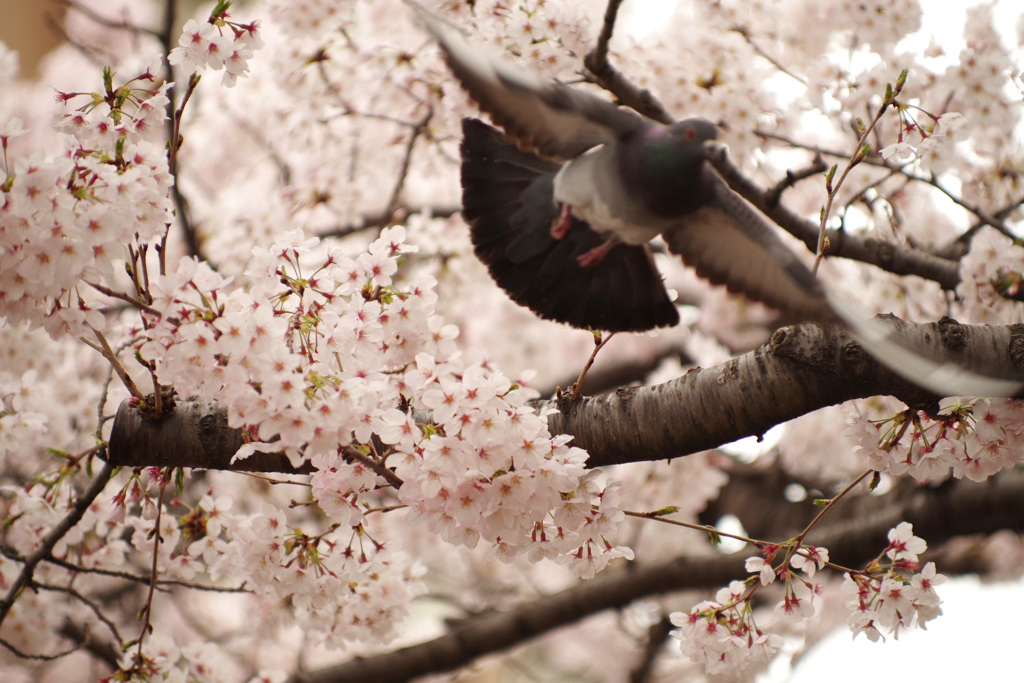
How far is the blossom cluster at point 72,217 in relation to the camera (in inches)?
48.8

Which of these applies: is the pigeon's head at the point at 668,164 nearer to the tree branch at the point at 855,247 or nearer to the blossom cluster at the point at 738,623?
the tree branch at the point at 855,247

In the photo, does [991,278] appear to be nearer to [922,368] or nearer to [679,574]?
[922,368]

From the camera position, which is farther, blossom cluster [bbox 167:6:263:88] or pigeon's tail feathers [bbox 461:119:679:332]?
pigeon's tail feathers [bbox 461:119:679:332]

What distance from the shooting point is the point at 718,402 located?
1.46m

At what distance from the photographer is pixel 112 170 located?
52.3 inches


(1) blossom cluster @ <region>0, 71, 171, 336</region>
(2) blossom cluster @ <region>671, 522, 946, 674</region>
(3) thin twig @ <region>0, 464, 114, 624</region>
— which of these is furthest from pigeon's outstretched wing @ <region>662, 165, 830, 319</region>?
(3) thin twig @ <region>0, 464, 114, 624</region>

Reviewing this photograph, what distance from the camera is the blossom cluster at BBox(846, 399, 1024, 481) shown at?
4.87 ft

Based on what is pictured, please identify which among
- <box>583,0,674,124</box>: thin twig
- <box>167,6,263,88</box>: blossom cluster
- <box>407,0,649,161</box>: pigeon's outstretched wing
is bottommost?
<box>407,0,649,161</box>: pigeon's outstretched wing

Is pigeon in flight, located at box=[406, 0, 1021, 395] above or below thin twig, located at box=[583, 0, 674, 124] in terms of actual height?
below

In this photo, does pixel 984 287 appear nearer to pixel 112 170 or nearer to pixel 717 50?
pixel 717 50

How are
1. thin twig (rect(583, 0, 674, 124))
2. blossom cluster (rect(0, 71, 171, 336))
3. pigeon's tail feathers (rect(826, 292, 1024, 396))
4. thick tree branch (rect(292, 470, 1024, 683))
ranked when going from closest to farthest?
blossom cluster (rect(0, 71, 171, 336)), pigeon's tail feathers (rect(826, 292, 1024, 396)), thin twig (rect(583, 0, 674, 124)), thick tree branch (rect(292, 470, 1024, 683))

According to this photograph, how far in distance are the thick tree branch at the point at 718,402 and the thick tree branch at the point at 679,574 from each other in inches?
66.3

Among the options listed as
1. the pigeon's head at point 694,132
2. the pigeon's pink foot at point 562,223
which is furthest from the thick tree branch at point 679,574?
the pigeon's head at point 694,132

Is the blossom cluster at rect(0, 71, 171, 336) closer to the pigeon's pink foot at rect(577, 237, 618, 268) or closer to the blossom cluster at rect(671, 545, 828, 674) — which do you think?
the pigeon's pink foot at rect(577, 237, 618, 268)
